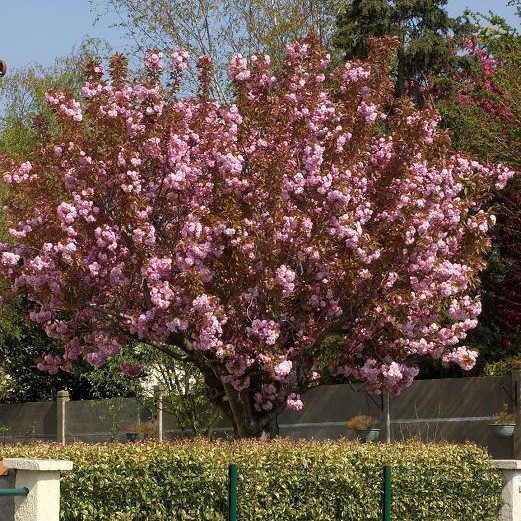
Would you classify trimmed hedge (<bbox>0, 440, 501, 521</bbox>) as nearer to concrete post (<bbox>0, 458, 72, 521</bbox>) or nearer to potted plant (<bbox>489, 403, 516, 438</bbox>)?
concrete post (<bbox>0, 458, 72, 521</bbox>)

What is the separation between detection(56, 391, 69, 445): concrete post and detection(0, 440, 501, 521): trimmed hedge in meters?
17.9

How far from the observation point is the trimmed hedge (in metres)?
11.7

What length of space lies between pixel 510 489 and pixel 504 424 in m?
6.15

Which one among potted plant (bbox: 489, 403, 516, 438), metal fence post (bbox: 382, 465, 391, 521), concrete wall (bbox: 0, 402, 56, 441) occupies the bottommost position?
metal fence post (bbox: 382, 465, 391, 521)

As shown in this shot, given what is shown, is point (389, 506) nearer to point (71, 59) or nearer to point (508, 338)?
point (508, 338)

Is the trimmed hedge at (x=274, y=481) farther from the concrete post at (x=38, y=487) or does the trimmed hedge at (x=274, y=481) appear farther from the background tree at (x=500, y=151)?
the background tree at (x=500, y=151)

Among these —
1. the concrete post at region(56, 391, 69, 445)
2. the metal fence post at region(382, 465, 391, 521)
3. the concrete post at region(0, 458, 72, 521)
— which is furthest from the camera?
the concrete post at region(56, 391, 69, 445)

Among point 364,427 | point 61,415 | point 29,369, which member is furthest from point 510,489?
point 29,369

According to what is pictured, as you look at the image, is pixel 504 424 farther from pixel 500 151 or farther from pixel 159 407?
pixel 159 407

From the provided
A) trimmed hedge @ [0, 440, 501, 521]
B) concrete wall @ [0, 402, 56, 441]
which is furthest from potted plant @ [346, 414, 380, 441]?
concrete wall @ [0, 402, 56, 441]

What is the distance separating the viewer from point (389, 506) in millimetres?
13953

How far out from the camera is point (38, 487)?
33.8 ft

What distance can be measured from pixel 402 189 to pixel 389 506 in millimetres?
6562

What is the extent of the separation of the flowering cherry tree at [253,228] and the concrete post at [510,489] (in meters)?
3.66
